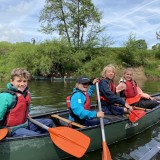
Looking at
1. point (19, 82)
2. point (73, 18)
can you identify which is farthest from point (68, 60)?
point (19, 82)

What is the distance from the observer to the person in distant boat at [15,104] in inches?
165

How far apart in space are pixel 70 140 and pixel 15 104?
101 cm

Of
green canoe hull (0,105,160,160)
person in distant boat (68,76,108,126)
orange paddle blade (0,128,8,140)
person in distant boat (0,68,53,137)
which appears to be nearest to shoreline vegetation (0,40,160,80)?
green canoe hull (0,105,160,160)

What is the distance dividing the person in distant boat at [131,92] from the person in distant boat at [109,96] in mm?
747

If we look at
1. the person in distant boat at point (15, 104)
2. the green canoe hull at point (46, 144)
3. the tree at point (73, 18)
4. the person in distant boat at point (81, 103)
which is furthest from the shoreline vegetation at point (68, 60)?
the person in distant boat at point (15, 104)

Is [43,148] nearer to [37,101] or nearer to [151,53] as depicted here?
[37,101]

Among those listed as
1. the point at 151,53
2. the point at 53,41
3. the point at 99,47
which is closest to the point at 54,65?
the point at 53,41

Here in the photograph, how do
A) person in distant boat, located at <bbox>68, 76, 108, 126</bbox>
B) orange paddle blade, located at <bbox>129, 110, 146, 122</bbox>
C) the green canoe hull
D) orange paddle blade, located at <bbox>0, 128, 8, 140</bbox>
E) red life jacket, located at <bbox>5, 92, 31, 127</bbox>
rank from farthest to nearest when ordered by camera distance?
1. orange paddle blade, located at <bbox>129, 110, 146, 122</bbox>
2. person in distant boat, located at <bbox>68, 76, 108, 126</bbox>
3. red life jacket, located at <bbox>5, 92, 31, 127</bbox>
4. the green canoe hull
5. orange paddle blade, located at <bbox>0, 128, 8, 140</bbox>

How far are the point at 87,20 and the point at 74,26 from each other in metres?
1.44

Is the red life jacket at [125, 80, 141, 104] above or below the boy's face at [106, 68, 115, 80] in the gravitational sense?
below

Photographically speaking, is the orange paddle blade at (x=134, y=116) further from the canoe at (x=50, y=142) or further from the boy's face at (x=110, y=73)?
the boy's face at (x=110, y=73)

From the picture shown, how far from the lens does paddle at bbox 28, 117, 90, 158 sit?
4.43 m

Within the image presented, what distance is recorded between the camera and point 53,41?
25281 mm

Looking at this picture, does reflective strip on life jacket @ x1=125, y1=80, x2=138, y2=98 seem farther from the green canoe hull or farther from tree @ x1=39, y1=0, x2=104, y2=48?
tree @ x1=39, y1=0, x2=104, y2=48
